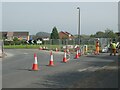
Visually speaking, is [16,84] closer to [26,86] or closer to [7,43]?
[26,86]

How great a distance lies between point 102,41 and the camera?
56.4 m

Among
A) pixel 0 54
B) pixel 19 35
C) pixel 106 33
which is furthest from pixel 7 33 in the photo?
pixel 0 54

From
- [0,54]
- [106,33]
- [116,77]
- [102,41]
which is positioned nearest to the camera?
[116,77]

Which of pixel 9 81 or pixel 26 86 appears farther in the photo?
pixel 9 81

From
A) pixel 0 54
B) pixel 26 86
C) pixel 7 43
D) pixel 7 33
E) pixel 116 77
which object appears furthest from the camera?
pixel 7 33

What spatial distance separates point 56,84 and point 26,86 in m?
1.12

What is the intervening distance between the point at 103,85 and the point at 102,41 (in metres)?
45.7

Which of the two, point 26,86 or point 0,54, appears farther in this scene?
point 0,54

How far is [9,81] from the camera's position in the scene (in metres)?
13.2

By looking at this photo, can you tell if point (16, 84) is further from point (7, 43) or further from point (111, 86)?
point (7, 43)

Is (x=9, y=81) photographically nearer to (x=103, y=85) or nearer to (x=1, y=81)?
(x=1, y=81)

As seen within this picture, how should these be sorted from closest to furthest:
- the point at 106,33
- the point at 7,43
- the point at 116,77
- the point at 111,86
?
the point at 111,86, the point at 116,77, the point at 7,43, the point at 106,33

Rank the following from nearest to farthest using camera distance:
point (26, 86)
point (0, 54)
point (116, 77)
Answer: point (26, 86) < point (116, 77) < point (0, 54)

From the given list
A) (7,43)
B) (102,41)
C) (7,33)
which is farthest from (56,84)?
(7,33)
